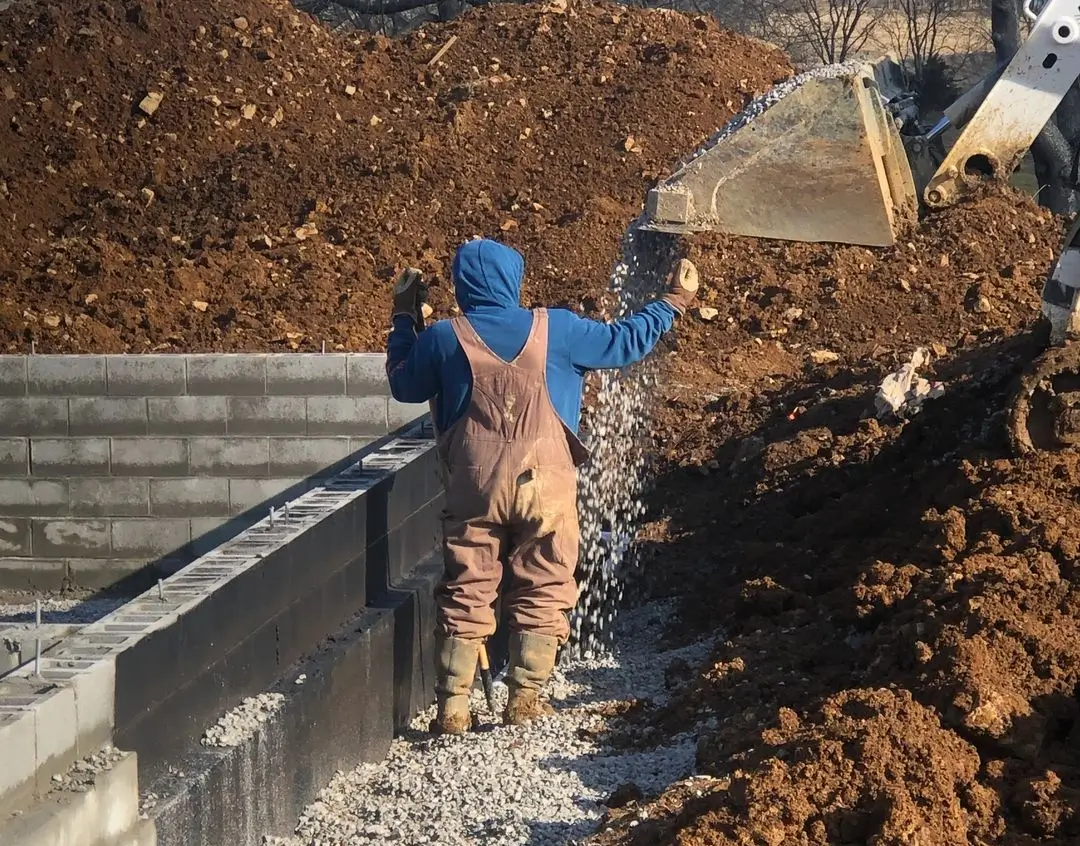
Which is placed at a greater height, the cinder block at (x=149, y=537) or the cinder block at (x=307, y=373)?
the cinder block at (x=307, y=373)

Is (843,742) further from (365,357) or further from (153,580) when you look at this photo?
(153,580)

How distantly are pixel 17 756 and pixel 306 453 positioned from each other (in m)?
4.74

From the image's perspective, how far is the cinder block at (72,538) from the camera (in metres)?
8.42

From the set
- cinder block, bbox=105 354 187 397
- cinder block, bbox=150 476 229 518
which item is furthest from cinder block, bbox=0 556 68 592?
cinder block, bbox=105 354 187 397

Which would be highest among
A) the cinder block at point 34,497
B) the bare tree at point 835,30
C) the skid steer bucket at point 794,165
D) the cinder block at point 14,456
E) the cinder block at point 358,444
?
the bare tree at point 835,30

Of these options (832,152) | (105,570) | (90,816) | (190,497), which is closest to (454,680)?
(90,816)

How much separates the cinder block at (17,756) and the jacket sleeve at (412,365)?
6.80ft

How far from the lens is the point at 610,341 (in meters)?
5.28

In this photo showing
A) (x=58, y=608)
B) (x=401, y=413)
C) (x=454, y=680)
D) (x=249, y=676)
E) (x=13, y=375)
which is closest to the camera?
(x=249, y=676)

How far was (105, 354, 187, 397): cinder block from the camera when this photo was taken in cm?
812

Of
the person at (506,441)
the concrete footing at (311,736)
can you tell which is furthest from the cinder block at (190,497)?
the person at (506,441)

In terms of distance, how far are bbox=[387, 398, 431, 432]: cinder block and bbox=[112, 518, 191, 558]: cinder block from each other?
4.14 ft

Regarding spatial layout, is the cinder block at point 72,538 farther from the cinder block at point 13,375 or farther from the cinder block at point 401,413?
the cinder block at point 401,413

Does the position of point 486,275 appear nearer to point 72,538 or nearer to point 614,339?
point 614,339
